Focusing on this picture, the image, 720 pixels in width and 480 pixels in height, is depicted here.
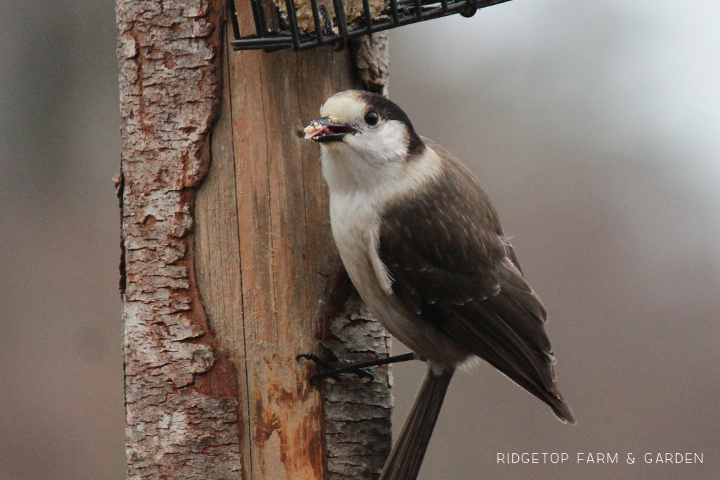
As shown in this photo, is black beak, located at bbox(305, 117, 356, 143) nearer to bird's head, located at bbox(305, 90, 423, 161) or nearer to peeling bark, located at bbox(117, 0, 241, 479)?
bird's head, located at bbox(305, 90, 423, 161)

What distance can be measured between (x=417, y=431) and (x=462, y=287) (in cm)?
58

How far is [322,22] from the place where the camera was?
2.52m

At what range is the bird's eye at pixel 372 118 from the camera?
100 inches

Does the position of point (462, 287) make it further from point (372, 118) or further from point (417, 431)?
point (372, 118)

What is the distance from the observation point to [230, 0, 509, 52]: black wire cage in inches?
92.0

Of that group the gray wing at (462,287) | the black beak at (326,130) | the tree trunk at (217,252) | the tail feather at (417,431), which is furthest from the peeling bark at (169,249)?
the gray wing at (462,287)

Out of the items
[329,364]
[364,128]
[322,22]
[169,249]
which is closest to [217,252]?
[169,249]

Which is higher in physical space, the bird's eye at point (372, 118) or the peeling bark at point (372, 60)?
the peeling bark at point (372, 60)

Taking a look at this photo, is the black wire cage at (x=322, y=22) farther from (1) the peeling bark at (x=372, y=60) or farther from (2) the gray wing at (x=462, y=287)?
(2) the gray wing at (x=462, y=287)

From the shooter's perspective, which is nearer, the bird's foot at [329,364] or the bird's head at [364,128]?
the bird's head at [364,128]

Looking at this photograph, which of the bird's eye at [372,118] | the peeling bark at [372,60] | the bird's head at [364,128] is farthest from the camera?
the peeling bark at [372,60]

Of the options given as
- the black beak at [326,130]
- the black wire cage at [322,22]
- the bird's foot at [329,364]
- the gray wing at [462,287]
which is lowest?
the bird's foot at [329,364]

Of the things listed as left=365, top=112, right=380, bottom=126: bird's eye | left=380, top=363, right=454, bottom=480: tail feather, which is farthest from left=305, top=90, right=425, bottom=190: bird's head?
left=380, top=363, right=454, bottom=480: tail feather

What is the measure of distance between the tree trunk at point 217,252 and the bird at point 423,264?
20cm
